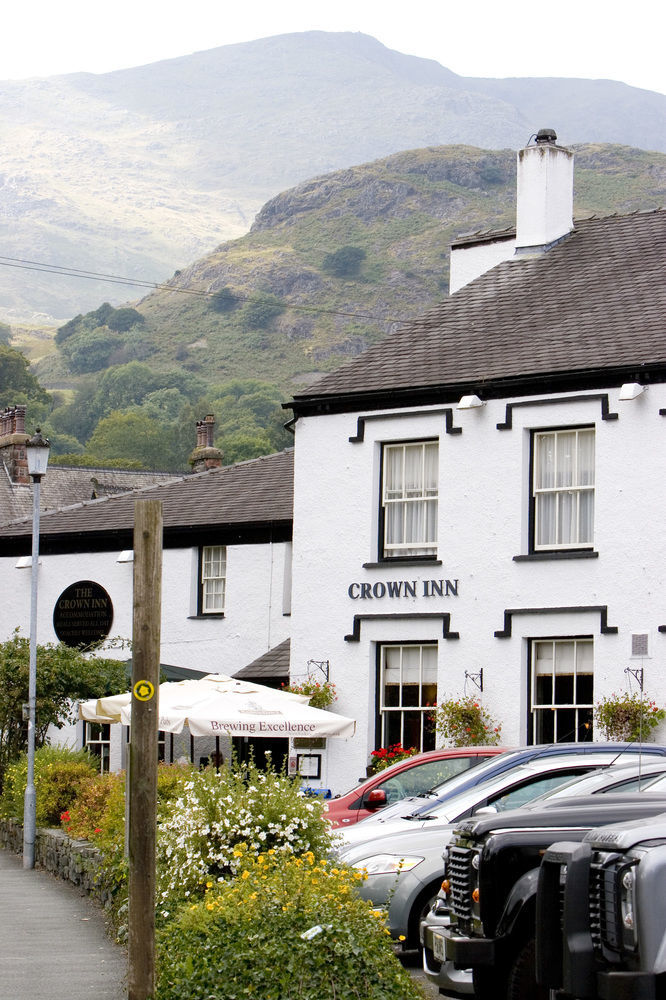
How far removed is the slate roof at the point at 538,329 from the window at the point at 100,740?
9.97 meters

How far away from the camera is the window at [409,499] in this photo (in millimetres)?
24016

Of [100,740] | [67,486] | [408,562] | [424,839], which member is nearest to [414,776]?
[424,839]

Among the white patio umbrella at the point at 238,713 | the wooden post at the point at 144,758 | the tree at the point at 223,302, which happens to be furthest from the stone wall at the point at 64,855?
the tree at the point at 223,302

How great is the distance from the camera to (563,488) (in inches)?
890

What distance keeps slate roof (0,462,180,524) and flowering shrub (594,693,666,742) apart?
96.0 feet

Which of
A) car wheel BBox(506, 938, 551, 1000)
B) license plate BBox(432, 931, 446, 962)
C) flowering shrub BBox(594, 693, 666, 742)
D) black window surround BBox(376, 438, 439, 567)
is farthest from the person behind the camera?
black window surround BBox(376, 438, 439, 567)

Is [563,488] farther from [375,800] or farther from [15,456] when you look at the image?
[15,456]

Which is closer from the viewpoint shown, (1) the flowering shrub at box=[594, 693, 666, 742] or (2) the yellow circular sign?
(2) the yellow circular sign

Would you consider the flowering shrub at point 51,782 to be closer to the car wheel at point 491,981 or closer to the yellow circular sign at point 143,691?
the yellow circular sign at point 143,691

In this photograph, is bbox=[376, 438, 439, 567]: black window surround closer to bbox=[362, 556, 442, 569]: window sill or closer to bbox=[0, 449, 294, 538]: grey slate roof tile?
bbox=[362, 556, 442, 569]: window sill

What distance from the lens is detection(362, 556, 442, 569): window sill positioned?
2369cm

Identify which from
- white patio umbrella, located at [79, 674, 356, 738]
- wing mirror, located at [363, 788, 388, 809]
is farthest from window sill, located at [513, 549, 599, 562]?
wing mirror, located at [363, 788, 388, 809]

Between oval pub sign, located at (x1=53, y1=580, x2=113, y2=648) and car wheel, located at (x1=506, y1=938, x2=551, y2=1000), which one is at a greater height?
oval pub sign, located at (x1=53, y1=580, x2=113, y2=648)

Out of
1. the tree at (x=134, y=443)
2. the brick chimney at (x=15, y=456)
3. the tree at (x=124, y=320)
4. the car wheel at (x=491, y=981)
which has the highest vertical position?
the tree at (x=124, y=320)
